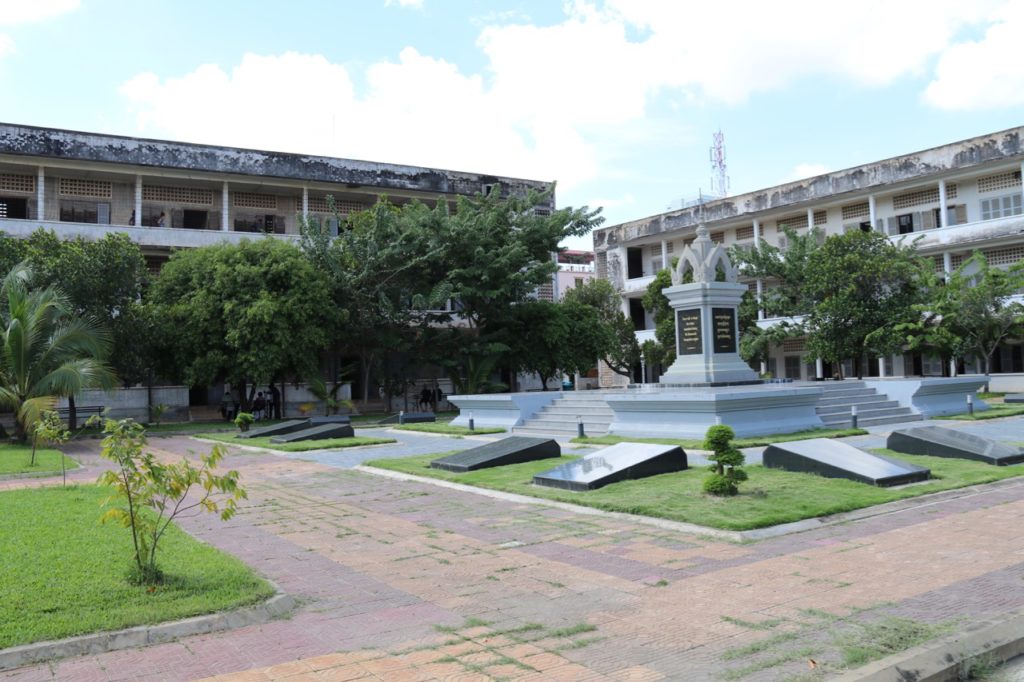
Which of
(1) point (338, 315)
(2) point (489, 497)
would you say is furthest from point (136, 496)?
(1) point (338, 315)

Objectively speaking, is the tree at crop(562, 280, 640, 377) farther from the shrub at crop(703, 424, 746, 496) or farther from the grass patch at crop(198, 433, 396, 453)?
the shrub at crop(703, 424, 746, 496)

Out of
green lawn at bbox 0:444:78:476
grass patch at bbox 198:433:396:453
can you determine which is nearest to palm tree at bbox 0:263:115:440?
green lawn at bbox 0:444:78:476

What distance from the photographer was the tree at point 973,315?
26.7 m

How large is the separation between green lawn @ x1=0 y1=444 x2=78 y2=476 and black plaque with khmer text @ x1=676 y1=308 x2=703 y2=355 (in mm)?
12658

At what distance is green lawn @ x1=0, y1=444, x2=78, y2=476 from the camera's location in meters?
13.1

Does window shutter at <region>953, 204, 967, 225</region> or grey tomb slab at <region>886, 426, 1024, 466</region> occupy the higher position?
window shutter at <region>953, 204, 967, 225</region>

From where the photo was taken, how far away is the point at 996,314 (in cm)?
2691

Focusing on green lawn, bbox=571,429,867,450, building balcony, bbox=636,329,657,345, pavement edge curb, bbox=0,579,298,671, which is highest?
building balcony, bbox=636,329,657,345

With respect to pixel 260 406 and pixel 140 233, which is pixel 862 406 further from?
pixel 140 233

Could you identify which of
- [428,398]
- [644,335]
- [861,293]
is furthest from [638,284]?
[861,293]

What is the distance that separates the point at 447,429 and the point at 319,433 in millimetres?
3466

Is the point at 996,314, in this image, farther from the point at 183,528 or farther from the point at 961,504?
the point at 183,528

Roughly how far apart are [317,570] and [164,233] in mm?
28496

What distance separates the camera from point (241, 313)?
2427cm
